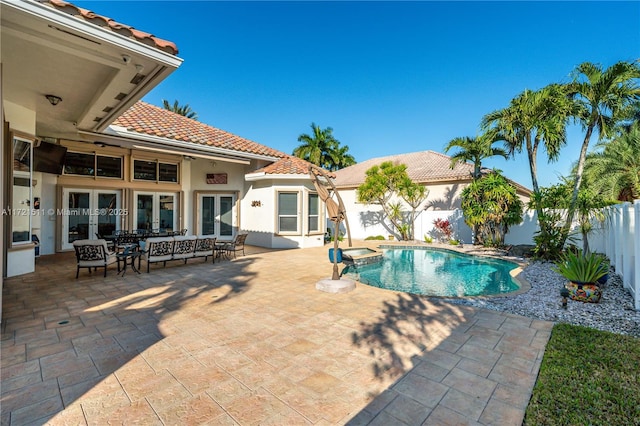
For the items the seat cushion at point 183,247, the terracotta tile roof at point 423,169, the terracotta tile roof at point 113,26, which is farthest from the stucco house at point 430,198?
the terracotta tile roof at point 113,26

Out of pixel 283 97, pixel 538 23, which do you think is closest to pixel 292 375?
pixel 538 23

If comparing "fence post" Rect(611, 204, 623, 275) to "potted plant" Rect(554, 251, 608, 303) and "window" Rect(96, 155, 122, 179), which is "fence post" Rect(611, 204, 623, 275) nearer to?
"potted plant" Rect(554, 251, 608, 303)

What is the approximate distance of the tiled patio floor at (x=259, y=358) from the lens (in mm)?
2846

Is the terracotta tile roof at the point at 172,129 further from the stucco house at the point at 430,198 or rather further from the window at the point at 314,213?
the stucco house at the point at 430,198

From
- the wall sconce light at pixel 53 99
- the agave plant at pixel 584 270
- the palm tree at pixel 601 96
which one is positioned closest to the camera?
the agave plant at pixel 584 270

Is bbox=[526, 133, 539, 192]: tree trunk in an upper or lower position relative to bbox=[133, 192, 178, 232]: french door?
upper

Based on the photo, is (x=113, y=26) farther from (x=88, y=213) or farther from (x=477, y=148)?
(x=477, y=148)

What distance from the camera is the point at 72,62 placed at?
5.32 m

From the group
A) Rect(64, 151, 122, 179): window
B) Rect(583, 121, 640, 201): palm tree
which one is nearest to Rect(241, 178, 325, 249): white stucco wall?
Rect(64, 151, 122, 179): window

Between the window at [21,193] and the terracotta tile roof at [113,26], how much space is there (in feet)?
20.5

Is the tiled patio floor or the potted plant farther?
the potted plant

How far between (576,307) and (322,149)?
107ft

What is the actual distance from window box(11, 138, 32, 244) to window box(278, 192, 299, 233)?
9.04 m

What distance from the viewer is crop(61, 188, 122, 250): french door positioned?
12.1 metres
